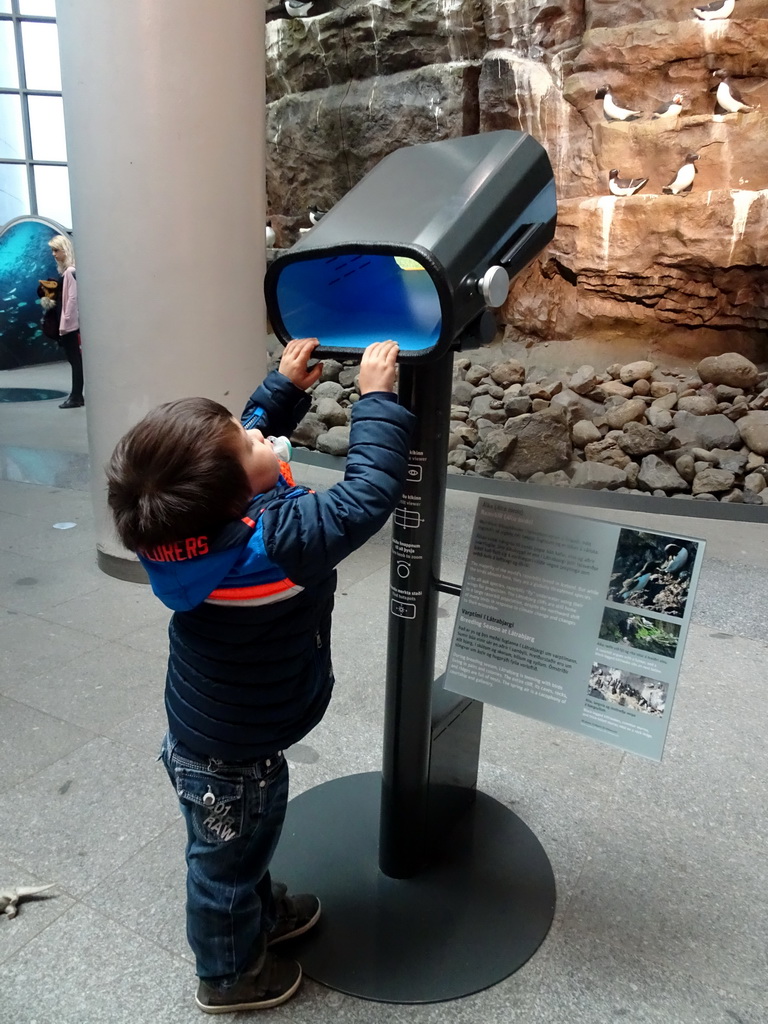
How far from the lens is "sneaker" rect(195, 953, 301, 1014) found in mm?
1358

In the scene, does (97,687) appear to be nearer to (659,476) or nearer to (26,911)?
(26,911)

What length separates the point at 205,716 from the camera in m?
1.22

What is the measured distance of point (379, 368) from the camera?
1.14 m

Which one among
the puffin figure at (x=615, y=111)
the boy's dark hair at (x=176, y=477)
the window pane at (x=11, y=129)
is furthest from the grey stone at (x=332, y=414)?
the window pane at (x=11, y=129)

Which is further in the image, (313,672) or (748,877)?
(748,877)

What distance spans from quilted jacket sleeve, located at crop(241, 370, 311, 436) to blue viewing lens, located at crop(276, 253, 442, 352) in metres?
0.10

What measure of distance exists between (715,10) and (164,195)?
7480mm

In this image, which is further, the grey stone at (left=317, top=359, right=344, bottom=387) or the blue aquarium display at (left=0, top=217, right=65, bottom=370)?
the blue aquarium display at (left=0, top=217, right=65, bottom=370)

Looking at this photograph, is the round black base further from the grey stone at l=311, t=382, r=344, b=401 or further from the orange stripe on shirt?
the grey stone at l=311, t=382, r=344, b=401

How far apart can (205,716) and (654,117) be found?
29.7ft

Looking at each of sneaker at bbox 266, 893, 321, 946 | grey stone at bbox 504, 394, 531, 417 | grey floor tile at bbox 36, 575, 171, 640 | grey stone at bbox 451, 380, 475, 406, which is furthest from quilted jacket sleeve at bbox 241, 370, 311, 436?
grey stone at bbox 451, 380, 475, 406

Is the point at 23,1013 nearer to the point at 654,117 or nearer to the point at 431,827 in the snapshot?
the point at 431,827

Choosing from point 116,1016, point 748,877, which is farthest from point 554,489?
point 116,1016

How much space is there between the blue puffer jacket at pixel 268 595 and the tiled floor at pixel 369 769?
1.96ft
